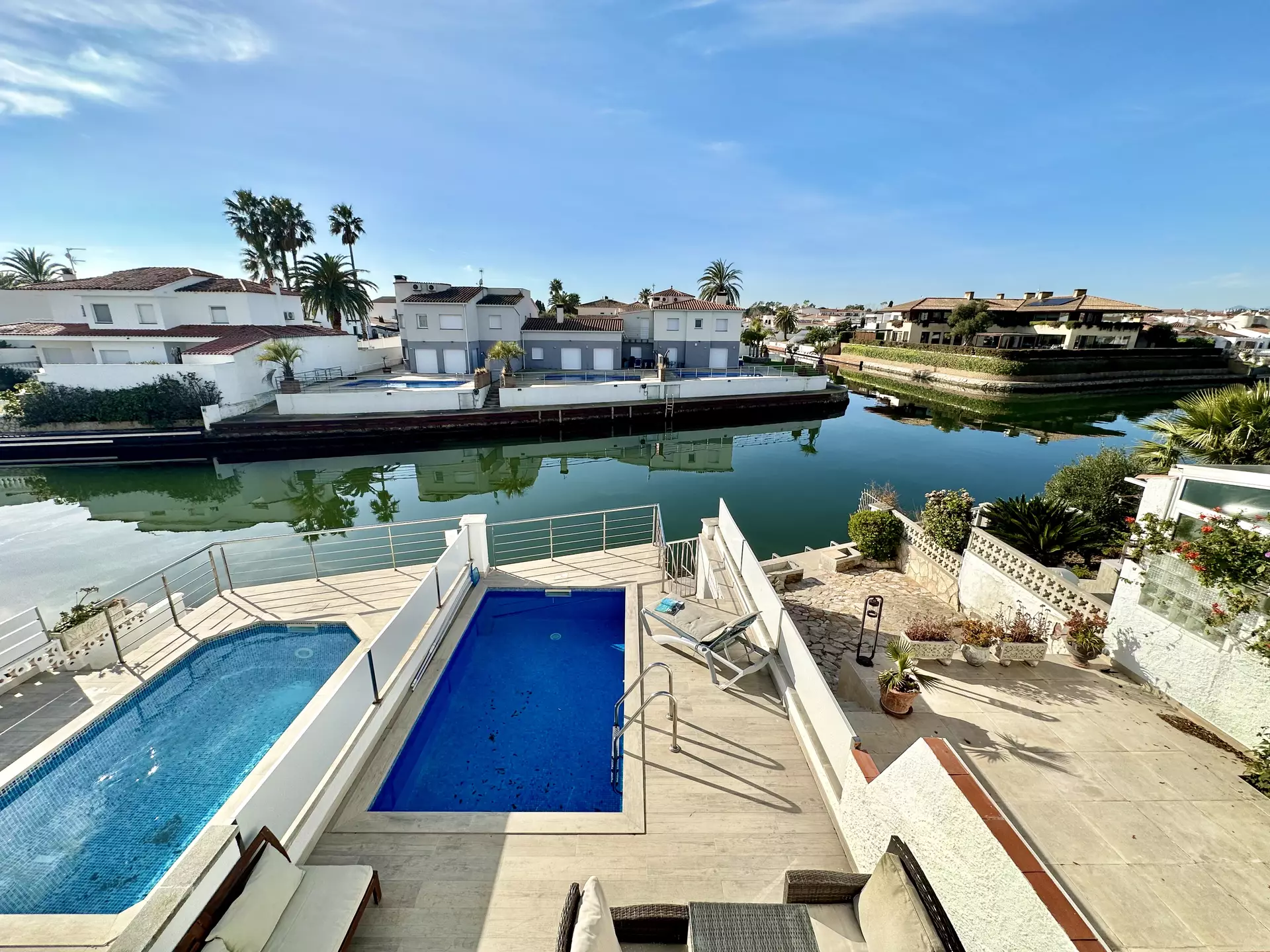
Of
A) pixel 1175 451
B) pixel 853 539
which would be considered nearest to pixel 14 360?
pixel 853 539

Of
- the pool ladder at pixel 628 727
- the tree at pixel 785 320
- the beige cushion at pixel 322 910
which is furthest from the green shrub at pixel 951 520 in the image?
the tree at pixel 785 320

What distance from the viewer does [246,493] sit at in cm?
1838

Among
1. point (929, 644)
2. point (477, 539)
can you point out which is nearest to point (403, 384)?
point (477, 539)

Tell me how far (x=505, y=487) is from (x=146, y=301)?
2452cm

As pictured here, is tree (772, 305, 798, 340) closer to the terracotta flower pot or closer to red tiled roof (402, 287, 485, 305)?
red tiled roof (402, 287, 485, 305)

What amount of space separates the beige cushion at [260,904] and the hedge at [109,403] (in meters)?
26.4

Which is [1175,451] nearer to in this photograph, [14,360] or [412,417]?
[412,417]

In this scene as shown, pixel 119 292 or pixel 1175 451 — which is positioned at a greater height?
pixel 119 292

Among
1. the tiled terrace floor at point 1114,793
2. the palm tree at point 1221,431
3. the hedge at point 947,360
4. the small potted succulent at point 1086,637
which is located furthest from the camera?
the hedge at point 947,360

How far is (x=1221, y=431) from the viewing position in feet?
23.5

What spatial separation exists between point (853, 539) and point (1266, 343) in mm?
99983

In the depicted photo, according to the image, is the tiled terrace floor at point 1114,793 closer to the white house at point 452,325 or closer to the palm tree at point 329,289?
the white house at point 452,325

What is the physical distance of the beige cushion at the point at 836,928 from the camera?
2.83m

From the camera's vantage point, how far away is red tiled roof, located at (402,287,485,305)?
3170cm
